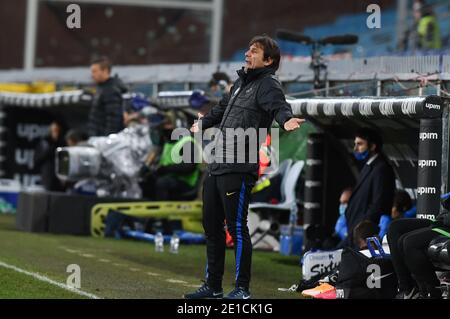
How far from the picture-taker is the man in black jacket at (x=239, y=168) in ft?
28.7

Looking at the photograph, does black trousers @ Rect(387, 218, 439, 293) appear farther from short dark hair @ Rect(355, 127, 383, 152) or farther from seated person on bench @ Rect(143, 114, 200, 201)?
seated person on bench @ Rect(143, 114, 200, 201)

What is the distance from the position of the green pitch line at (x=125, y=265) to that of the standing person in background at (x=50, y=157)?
3.75 meters

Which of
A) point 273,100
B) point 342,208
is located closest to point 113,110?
point 342,208

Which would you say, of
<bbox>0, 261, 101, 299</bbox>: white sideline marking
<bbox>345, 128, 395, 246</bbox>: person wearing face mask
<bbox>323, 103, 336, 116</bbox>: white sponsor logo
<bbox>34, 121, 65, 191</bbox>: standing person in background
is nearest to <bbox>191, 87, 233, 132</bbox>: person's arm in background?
<bbox>0, 261, 101, 299</bbox>: white sideline marking

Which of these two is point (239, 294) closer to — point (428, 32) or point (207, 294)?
point (207, 294)

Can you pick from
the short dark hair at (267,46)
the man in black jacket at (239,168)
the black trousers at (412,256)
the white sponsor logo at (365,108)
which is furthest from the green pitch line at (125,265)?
the short dark hair at (267,46)

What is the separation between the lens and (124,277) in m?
10.6

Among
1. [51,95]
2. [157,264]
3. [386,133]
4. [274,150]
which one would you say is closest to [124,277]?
[157,264]

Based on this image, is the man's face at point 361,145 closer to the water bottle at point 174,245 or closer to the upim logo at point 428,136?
the upim logo at point 428,136

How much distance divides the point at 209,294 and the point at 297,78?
561cm

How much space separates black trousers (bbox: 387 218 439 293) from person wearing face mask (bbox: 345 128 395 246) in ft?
6.16

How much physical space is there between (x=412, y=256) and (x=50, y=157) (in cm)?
1083

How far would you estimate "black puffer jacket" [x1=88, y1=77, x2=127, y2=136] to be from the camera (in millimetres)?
15859

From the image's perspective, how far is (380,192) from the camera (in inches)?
436
